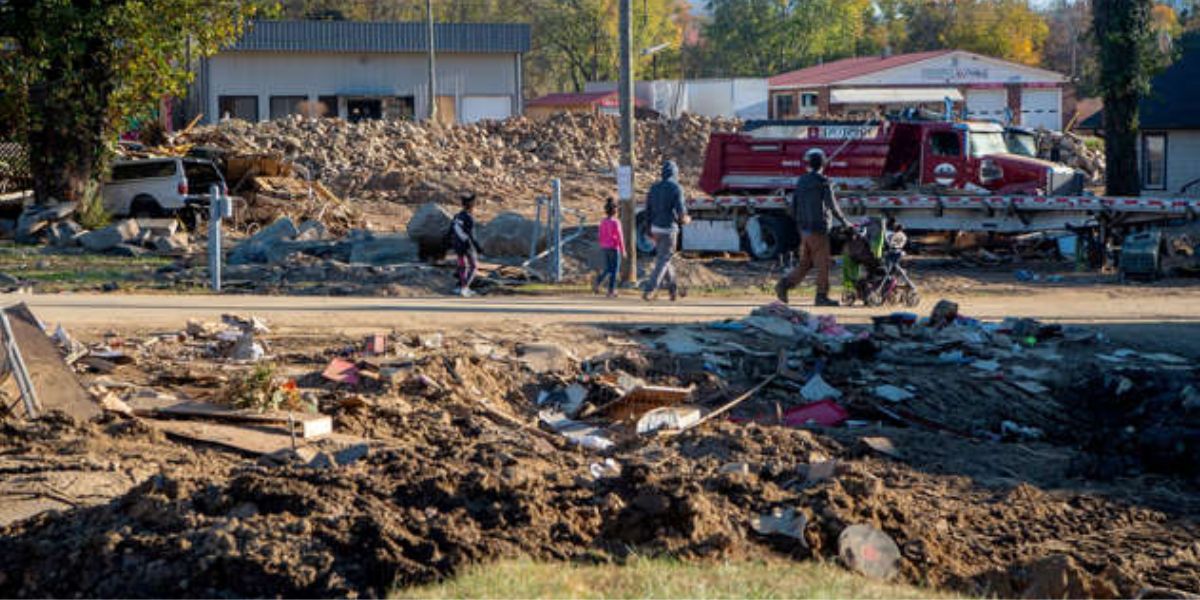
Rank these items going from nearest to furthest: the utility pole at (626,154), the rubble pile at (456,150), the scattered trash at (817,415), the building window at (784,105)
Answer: the scattered trash at (817,415)
the utility pole at (626,154)
the rubble pile at (456,150)
the building window at (784,105)

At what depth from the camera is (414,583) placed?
23.8ft

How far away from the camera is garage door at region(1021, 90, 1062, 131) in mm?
67375

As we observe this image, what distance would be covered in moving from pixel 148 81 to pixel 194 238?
343 cm

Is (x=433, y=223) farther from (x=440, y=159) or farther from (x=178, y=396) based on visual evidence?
(x=440, y=159)

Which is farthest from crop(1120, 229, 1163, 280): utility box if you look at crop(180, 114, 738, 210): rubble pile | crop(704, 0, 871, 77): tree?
crop(704, 0, 871, 77): tree

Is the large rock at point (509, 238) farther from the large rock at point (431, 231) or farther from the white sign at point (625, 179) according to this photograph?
the white sign at point (625, 179)

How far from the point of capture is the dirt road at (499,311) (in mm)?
15969

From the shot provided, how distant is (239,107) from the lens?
62125 millimetres

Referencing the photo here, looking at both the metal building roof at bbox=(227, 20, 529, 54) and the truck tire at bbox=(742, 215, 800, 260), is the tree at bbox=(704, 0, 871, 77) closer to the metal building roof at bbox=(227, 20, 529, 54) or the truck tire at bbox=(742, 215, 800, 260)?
the metal building roof at bbox=(227, 20, 529, 54)

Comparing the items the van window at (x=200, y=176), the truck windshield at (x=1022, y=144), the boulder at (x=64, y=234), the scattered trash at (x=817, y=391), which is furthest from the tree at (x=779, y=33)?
the scattered trash at (x=817, y=391)

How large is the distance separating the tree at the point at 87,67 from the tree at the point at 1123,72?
17669mm

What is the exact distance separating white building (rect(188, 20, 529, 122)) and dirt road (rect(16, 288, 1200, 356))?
43689mm

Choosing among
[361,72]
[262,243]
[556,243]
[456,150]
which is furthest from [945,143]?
[361,72]

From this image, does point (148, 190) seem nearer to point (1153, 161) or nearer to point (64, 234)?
point (64, 234)
